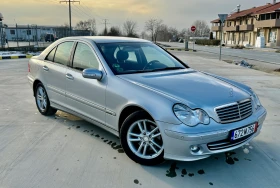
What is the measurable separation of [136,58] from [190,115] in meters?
1.68

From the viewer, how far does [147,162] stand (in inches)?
127

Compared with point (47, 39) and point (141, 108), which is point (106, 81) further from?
point (47, 39)

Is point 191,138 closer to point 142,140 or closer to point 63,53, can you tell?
point 142,140

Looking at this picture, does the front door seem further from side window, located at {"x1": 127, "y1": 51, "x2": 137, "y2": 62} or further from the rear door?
side window, located at {"x1": 127, "y1": 51, "x2": 137, "y2": 62}

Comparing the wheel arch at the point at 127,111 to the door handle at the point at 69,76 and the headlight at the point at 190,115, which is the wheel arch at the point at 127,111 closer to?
the headlight at the point at 190,115

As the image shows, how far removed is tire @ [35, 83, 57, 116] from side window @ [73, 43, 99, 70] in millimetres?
1192

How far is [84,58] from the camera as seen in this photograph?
13.5ft

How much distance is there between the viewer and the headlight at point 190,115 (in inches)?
111

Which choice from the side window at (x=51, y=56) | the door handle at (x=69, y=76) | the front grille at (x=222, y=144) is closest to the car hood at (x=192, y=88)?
the front grille at (x=222, y=144)

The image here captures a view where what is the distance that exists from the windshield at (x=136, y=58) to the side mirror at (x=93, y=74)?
21 cm

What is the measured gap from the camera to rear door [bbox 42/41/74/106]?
4.41m

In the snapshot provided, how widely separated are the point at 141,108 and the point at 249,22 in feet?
206

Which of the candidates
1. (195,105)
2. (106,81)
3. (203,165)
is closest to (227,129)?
(195,105)

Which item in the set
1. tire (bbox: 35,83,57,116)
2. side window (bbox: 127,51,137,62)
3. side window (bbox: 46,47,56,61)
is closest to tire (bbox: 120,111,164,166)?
side window (bbox: 127,51,137,62)
